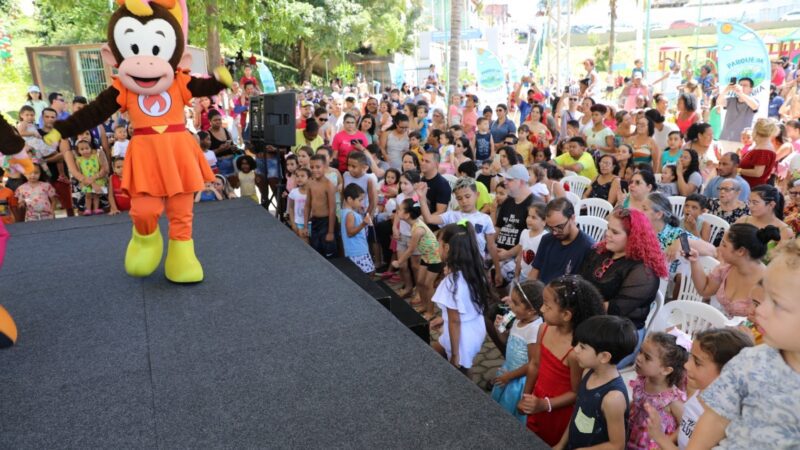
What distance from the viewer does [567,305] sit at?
2359 millimetres

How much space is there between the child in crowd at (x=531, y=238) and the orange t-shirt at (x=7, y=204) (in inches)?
205

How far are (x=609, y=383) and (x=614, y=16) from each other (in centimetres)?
2258

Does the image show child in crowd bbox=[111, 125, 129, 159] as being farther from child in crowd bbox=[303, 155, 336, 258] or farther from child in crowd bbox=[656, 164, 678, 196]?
child in crowd bbox=[656, 164, 678, 196]

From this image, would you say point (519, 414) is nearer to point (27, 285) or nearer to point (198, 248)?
point (198, 248)

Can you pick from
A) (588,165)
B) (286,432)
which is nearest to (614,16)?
(588,165)

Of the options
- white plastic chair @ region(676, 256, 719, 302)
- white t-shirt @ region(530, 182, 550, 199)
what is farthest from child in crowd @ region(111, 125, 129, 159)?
white plastic chair @ region(676, 256, 719, 302)

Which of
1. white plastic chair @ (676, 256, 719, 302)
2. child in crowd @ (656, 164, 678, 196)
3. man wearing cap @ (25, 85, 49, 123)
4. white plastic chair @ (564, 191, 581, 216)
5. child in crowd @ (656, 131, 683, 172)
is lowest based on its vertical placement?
white plastic chair @ (676, 256, 719, 302)

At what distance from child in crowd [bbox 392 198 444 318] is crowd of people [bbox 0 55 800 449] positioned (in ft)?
0.04

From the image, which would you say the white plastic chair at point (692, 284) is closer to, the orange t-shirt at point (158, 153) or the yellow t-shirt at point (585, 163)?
the yellow t-shirt at point (585, 163)

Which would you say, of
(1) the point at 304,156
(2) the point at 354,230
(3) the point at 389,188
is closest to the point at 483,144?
(3) the point at 389,188

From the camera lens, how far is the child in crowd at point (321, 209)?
16.2 ft

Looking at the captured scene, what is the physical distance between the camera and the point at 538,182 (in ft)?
16.2

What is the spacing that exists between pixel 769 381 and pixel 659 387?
968 mm

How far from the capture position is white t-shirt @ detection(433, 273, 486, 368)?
115 inches
